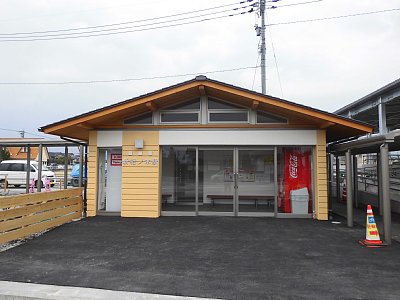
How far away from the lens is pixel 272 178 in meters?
9.75

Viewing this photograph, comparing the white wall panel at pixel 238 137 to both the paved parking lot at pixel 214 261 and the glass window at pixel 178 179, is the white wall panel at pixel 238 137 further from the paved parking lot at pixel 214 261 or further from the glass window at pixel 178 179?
the paved parking lot at pixel 214 261

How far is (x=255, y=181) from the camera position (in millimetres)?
9797

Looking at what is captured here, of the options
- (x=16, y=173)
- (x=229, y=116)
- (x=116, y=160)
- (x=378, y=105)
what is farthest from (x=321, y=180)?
(x=16, y=173)

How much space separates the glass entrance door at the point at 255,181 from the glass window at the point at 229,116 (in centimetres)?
90

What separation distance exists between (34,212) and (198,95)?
5.29m

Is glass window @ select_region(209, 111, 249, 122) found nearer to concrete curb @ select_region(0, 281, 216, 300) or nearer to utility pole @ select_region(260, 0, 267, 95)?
utility pole @ select_region(260, 0, 267, 95)

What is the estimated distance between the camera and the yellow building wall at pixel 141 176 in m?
9.48

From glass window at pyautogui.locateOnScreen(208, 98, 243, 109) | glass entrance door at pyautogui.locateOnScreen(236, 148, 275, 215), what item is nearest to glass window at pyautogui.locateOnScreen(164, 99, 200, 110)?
glass window at pyautogui.locateOnScreen(208, 98, 243, 109)

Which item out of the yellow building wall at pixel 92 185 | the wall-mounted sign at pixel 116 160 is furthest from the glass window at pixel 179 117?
the yellow building wall at pixel 92 185

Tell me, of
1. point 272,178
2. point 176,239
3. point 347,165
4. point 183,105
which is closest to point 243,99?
point 183,105

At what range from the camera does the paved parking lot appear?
13.5ft

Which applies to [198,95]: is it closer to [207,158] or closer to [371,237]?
[207,158]

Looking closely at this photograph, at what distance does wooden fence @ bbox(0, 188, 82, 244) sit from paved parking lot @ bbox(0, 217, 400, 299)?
0.39 meters

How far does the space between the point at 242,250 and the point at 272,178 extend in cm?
422
